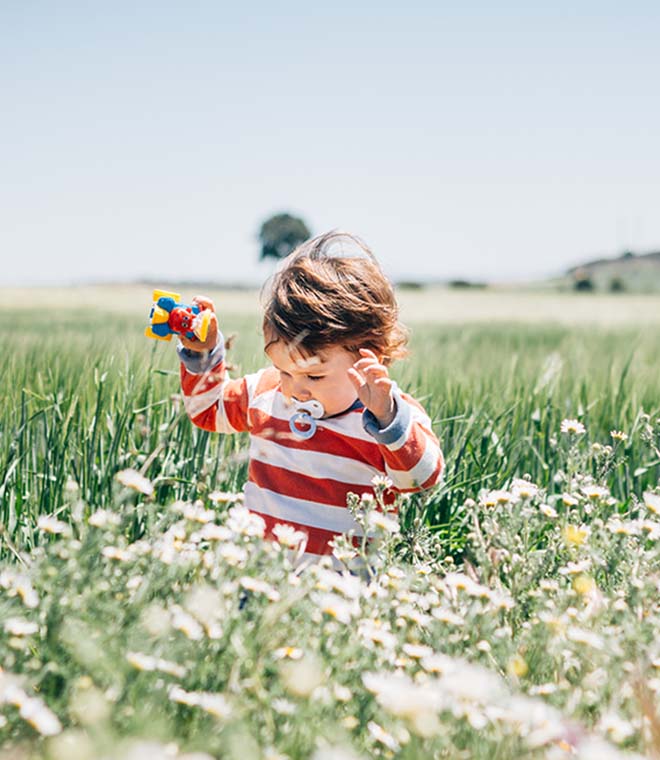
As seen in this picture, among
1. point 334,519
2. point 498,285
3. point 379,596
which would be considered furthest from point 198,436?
point 498,285

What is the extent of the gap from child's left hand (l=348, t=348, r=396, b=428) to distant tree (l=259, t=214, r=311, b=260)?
222 ft

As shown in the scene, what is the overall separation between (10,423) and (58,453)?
0.24 m

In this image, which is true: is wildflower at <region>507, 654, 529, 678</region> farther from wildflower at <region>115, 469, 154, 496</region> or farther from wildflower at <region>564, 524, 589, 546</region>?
wildflower at <region>115, 469, 154, 496</region>

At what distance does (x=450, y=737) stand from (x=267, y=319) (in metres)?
1.27

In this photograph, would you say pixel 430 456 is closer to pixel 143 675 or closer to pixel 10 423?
pixel 143 675

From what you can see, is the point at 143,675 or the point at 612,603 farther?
the point at 612,603

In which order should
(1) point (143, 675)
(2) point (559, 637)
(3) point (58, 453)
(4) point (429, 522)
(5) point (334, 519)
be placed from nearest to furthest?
(1) point (143, 675), (2) point (559, 637), (5) point (334, 519), (3) point (58, 453), (4) point (429, 522)

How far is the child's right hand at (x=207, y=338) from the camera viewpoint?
7.64 ft

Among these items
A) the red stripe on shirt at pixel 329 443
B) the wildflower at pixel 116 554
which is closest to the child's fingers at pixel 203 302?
the red stripe on shirt at pixel 329 443

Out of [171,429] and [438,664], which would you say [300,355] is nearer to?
[171,429]

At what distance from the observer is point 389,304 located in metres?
2.27

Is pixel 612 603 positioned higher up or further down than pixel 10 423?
further down

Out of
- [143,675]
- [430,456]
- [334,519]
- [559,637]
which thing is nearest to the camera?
[143,675]

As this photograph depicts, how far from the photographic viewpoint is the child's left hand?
1.92 meters
